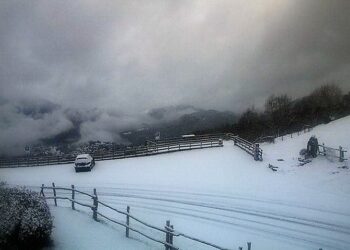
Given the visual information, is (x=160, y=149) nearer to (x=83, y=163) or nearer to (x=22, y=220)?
(x=83, y=163)

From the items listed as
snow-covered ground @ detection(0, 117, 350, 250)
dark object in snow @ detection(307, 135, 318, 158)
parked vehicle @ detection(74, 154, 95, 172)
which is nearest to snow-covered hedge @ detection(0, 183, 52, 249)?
snow-covered ground @ detection(0, 117, 350, 250)

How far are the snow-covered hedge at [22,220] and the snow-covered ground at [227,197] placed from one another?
796 millimetres

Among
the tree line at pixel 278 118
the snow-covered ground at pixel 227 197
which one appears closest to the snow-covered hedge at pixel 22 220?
the snow-covered ground at pixel 227 197

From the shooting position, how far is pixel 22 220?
8.30 metres

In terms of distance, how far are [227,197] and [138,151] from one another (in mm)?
8493

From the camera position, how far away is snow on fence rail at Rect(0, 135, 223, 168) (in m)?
11.5

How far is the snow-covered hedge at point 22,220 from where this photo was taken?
811 cm

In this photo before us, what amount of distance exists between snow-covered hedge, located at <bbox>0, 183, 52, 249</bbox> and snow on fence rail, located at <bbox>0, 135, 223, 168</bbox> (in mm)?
2403

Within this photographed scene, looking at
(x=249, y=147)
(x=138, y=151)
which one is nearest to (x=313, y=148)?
(x=249, y=147)

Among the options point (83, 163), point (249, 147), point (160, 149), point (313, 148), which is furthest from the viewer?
point (160, 149)

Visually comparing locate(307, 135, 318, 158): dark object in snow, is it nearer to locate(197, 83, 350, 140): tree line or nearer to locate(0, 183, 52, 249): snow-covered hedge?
locate(197, 83, 350, 140): tree line

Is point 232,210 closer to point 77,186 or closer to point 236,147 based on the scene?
point 77,186

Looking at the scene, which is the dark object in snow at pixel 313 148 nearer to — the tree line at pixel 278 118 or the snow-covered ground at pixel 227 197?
the snow-covered ground at pixel 227 197

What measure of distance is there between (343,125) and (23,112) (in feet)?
39.1
